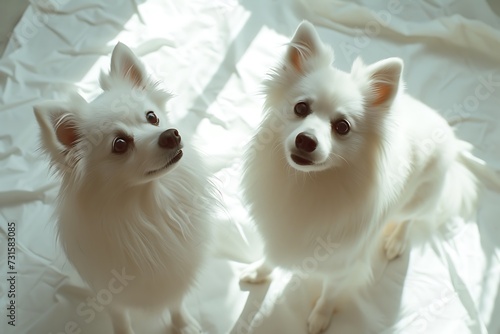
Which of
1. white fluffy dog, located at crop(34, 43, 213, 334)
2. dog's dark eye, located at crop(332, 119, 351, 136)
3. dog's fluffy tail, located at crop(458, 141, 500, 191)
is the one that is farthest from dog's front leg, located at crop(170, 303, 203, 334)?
dog's fluffy tail, located at crop(458, 141, 500, 191)

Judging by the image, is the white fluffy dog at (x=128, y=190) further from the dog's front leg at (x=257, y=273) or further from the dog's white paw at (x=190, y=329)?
the dog's front leg at (x=257, y=273)

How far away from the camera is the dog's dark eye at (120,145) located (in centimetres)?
130

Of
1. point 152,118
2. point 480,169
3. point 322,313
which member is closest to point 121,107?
point 152,118

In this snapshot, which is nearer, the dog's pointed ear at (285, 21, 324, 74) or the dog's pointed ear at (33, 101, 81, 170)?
the dog's pointed ear at (33, 101, 81, 170)

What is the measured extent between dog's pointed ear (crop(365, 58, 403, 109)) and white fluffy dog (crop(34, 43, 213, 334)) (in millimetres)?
584

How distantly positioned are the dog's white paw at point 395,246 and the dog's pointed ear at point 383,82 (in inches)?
31.1

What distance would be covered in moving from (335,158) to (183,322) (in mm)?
899

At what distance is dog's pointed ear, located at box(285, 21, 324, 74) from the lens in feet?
4.79

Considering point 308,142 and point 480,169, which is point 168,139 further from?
point 480,169

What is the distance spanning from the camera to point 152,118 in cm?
141

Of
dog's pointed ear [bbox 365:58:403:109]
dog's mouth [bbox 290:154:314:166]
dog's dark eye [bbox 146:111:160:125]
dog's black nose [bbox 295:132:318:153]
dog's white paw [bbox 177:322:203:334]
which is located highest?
dog's pointed ear [bbox 365:58:403:109]

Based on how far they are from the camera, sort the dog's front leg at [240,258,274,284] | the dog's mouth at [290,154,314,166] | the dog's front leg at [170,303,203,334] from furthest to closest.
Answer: the dog's front leg at [240,258,274,284] → the dog's front leg at [170,303,203,334] → the dog's mouth at [290,154,314,166]

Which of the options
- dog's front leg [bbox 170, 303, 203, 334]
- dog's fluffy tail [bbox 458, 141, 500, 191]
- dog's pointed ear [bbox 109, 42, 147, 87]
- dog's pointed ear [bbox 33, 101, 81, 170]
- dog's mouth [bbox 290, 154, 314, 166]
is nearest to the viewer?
dog's pointed ear [bbox 33, 101, 81, 170]

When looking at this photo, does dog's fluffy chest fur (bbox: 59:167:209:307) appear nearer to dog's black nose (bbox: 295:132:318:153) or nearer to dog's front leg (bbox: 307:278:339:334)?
dog's black nose (bbox: 295:132:318:153)
